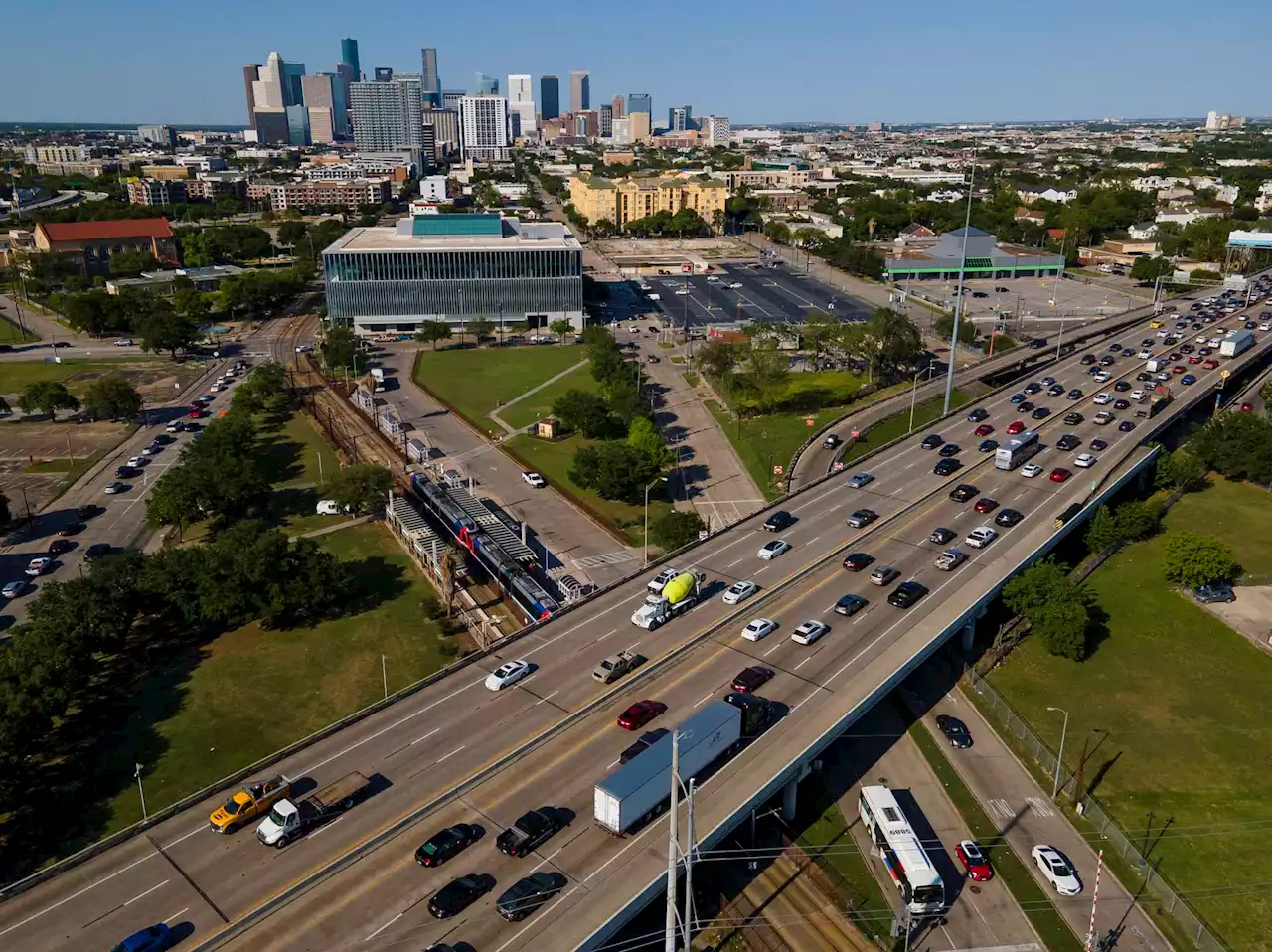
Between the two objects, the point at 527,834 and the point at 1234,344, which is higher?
the point at 1234,344

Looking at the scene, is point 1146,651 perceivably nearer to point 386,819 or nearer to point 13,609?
point 386,819

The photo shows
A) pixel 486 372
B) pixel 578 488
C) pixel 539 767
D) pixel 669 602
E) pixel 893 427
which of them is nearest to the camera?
pixel 539 767

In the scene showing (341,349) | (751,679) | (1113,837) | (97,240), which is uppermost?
(97,240)

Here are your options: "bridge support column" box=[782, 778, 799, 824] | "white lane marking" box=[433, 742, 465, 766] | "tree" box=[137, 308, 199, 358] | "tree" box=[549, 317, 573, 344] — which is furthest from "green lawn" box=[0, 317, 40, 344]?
"bridge support column" box=[782, 778, 799, 824]

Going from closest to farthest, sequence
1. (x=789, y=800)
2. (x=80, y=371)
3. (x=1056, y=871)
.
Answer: (x=1056, y=871), (x=789, y=800), (x=80, y=371)

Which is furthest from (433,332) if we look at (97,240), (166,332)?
(97,240)

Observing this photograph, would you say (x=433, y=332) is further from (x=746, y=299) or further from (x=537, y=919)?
(x=537, y=919)

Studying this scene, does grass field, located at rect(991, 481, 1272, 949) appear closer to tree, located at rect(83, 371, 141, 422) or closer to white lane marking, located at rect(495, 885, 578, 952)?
white lane marking, located at rect(495, 885, 578, 952)
